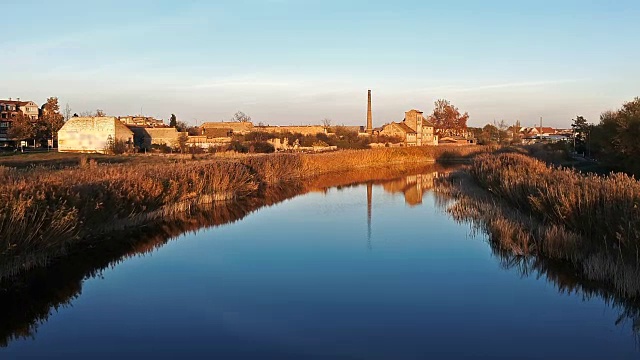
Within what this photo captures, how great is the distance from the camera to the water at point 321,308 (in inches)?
295

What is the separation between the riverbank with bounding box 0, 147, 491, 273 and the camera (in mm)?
10034

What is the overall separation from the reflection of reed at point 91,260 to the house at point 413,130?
197 feet

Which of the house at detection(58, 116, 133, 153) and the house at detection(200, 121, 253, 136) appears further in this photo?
the house at detection(200, 121, 253, 136)

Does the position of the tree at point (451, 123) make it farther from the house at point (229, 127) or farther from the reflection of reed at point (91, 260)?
the reflection of reed at point (91, 260)

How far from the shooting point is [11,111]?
8825 cm

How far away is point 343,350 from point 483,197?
1646 centimetres

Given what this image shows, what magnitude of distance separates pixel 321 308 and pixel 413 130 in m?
80.7

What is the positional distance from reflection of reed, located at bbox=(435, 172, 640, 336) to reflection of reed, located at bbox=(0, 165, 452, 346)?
812cm

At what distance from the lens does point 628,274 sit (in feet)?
30.6

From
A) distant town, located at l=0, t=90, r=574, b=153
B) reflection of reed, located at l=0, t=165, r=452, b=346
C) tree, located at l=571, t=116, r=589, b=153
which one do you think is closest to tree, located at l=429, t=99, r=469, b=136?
distant town, located at l=0, t=90, r=574, b=153

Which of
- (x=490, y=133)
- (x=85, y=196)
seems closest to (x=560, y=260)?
(x=85, y=196)

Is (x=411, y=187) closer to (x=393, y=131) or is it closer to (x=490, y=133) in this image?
(x=393, y=131)

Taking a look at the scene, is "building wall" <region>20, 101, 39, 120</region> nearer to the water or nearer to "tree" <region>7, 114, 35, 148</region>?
"tree" <region>7, 114, 35, 148</region>

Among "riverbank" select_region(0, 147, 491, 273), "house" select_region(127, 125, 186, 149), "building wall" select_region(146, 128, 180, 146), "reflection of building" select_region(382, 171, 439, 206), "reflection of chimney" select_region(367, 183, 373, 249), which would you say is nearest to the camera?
"riverbank" select_region(0, 147, 491, 273)
